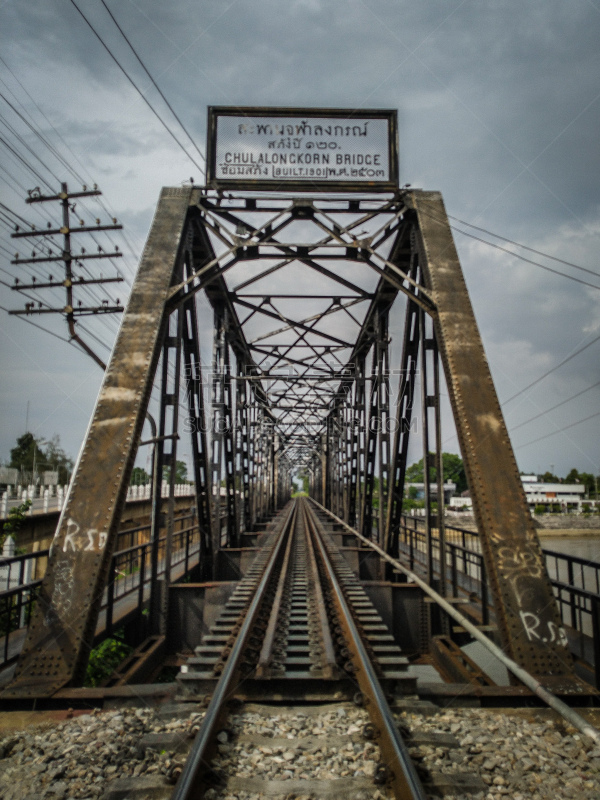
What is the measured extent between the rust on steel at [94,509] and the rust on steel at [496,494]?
3.67 meters

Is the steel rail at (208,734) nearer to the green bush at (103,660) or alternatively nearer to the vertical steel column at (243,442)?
the green bush at (103,660)

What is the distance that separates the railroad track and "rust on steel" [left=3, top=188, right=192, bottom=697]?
1076 mm

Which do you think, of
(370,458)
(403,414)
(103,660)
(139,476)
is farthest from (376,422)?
(139,476)

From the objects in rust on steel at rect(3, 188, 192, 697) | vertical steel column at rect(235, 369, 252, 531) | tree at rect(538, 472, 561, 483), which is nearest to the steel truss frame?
rust on steel at rect(3, 188, 192, 697)

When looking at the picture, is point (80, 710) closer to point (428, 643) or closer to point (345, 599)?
point (345, 599)

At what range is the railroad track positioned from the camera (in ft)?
8.86

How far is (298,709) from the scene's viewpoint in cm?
371

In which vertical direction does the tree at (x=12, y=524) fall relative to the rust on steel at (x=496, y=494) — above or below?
below

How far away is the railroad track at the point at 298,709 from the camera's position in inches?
106

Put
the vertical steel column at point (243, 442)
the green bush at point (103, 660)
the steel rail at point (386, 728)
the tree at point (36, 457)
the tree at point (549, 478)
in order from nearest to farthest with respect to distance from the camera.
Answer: the steel rail at point (386, 728) < the green bush at point (103, 660) < the vertical steel column at point (243, 442) < the tree at point (36, 457) < the tree at point (549, 478)

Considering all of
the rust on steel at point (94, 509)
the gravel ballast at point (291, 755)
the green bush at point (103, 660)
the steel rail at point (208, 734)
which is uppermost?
the rust on steel at point (94, 509)

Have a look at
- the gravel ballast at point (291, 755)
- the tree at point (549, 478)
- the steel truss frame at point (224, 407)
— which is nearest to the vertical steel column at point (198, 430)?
the steel truss frame at point (224, 407)

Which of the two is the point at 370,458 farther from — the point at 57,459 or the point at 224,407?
the point at 57,459

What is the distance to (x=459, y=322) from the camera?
243 inches
